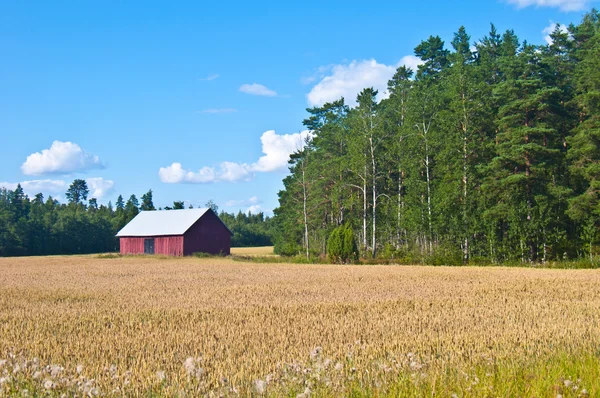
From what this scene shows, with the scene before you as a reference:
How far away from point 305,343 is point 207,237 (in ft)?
182

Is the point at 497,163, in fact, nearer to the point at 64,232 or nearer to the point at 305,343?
the point at 305,343

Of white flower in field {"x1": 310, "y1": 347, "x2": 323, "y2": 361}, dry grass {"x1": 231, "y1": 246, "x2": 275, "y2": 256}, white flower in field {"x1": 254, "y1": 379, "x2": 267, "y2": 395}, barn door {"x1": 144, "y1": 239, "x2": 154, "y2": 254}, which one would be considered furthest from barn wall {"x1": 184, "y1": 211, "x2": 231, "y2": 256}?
white flower in field {"x1": 254, "y1": 379, "x2": 267, "y2": 395}

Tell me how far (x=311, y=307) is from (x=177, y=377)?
8.16m

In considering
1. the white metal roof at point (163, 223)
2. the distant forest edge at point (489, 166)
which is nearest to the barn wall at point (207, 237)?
the white metal roof at point (163, 223)

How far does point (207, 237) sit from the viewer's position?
64.0 metres

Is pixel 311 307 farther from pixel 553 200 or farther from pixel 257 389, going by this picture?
pixel 553 200

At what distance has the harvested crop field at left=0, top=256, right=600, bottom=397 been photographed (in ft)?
21.6

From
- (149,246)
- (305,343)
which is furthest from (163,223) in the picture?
(305,343)

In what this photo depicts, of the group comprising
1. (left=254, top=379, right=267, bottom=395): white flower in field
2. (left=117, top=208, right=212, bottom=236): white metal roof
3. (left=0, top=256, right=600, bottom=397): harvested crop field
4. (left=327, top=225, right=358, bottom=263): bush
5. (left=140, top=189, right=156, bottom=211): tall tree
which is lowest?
(left=0, top=256, right=600, bottom=397): harvested crop field

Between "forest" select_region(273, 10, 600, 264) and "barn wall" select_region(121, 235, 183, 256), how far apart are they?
15.6 metres

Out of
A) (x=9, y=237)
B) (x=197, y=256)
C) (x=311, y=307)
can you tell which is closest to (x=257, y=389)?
(x=311, y=307)

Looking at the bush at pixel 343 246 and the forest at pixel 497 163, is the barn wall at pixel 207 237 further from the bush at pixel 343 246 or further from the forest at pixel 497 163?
the bush at pixel 343 246

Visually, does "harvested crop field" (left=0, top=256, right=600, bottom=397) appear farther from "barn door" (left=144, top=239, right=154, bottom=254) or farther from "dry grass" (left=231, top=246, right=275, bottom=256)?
"dry grass" (left=231, top=246, right=275, bottom=256)

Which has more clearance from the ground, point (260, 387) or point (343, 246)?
point (343, 246)
